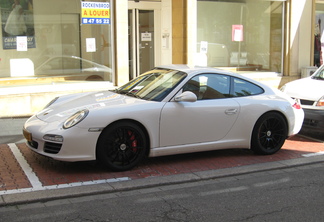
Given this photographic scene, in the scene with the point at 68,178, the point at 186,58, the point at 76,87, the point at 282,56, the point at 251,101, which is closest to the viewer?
the point at 68,178

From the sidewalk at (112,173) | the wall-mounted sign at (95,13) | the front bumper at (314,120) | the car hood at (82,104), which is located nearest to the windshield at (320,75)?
the front bumper at (314,120)

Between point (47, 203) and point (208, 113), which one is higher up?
point (208, 113)

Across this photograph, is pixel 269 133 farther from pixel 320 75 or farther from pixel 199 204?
pixel 320 75

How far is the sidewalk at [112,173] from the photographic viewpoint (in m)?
5.25

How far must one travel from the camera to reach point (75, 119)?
18.7 feet

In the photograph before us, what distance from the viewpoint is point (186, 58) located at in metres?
12.2

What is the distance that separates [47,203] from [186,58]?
7911mm

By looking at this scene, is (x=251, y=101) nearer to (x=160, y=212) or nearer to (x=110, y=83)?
(x=160, y=212)

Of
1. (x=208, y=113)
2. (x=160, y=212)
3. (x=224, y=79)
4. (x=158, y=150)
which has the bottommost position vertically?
(x=160, y=212)

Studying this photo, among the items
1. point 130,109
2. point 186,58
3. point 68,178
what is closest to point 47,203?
point 68,178

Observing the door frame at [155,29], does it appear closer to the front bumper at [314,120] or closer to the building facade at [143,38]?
the building facade at [143,38]

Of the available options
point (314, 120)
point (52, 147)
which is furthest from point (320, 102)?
point (52, 147)

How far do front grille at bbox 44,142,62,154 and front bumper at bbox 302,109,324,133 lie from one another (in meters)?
4.85

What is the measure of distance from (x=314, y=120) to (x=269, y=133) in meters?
1.65
